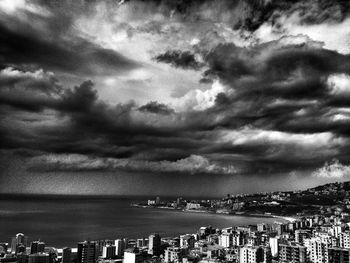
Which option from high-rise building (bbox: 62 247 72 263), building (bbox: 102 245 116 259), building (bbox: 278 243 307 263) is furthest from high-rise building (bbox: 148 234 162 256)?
building (bbox: 278 243 307 263)

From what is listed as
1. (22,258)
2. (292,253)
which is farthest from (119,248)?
(292,253)

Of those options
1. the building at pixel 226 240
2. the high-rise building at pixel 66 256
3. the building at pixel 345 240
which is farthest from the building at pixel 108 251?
the building at pixel 345 240

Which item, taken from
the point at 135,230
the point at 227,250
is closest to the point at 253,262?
the point at 227,250

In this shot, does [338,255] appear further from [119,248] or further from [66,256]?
[66,256]

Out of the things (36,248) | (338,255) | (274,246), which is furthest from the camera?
(274,246)

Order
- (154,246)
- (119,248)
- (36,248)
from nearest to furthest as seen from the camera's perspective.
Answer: (36,248), (119,248), (154,246)

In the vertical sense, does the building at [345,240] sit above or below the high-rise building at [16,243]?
above

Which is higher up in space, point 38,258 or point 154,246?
point 38,258

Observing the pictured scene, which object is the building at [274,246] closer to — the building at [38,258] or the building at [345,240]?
the building at [345,240]

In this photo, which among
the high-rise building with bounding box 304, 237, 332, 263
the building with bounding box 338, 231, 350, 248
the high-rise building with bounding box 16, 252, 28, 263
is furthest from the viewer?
the building with bounding box 338, 231, 350, 248

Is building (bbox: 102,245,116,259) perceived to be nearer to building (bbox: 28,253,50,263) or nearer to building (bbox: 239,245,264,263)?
building (bbox: 28,253,50,263)

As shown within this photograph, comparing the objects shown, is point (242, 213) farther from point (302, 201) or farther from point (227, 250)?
point (227, 250)
